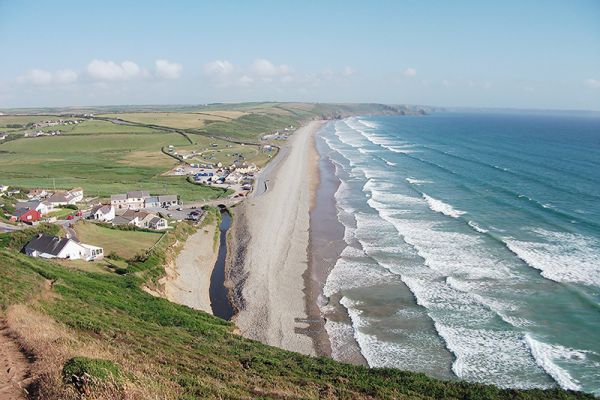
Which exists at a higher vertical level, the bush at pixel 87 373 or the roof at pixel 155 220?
the bush at pixel 87 373

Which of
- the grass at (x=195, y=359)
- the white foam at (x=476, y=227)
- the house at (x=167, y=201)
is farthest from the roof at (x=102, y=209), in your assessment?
the white foam at (x=476, y=227)

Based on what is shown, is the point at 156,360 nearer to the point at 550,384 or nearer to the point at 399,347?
the point at 399,347

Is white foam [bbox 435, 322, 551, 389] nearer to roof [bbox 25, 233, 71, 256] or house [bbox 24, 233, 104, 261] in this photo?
house [bbox 24, 233, 104, 261]

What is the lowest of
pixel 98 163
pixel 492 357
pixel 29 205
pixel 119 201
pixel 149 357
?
pixel 492 357

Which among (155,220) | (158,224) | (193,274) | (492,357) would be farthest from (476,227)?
(155,220)

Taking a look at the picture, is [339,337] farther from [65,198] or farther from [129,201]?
[65,198]

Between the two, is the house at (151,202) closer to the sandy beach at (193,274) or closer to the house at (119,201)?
the house at (119,201)
